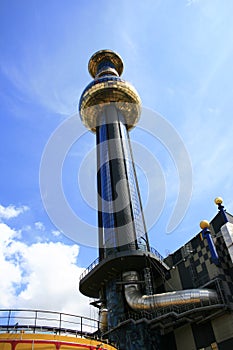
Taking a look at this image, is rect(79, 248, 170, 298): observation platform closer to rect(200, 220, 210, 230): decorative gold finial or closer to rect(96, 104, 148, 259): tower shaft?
rect(96, 104, 148, 259): tower shaft

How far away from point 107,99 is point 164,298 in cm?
3680

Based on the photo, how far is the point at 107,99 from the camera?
54.6 m

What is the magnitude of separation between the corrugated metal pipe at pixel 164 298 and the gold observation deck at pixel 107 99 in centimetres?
3084

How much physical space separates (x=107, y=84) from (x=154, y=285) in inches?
1382

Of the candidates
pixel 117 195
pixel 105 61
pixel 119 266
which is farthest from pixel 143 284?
pixel 105 61

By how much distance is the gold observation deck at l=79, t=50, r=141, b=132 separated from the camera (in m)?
54.1

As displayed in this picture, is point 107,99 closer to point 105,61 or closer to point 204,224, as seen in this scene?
point 105,61

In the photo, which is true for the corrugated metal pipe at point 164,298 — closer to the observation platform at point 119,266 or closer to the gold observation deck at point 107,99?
the observation platform at point 119,266

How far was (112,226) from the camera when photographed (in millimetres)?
38031

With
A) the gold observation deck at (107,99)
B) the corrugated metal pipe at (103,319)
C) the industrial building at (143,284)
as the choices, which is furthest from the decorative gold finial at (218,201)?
the gold observation deck at (107,99)

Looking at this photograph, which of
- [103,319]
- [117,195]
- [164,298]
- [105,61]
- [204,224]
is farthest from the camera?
[105,61]

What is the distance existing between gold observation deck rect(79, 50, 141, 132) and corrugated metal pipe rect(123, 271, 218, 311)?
30.8 m

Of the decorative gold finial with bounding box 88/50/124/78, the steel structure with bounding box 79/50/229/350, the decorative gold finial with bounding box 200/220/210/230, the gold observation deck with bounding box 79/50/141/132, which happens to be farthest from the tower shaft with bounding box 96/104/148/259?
the decorative gold finial with bounding box 88/50/124/78

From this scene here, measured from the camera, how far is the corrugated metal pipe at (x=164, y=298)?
2727cm
